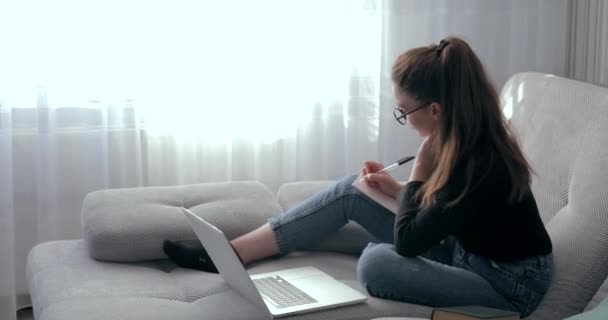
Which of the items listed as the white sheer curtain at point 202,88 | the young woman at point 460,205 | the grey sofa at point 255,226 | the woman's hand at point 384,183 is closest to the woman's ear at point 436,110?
the young woman at point 460,205

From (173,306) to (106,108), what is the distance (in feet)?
4.14

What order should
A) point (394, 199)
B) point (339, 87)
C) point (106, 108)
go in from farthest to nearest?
point (339, 87), point (106, 108), point (394, 199)

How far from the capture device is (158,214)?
8.46ft

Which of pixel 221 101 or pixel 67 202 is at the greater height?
pixel 221 101

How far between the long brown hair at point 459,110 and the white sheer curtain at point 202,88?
1.22 metres

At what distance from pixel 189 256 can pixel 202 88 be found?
39.7 inches

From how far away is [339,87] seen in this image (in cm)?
350

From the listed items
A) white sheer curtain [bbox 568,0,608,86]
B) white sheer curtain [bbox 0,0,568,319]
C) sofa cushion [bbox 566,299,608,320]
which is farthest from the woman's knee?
white sheer curtain [bbox 568,0,608,86]

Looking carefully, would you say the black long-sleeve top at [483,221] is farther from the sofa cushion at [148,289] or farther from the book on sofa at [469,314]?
the book on sofa at [469,314]

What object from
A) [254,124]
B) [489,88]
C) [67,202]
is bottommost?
[67,202]

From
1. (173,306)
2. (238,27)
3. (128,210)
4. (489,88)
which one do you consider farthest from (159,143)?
(489,88)

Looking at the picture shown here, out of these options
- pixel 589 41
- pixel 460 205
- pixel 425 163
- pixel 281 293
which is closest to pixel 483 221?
pixel 460 205

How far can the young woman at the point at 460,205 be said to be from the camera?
2102mm

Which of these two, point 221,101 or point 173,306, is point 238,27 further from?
point 173,306
